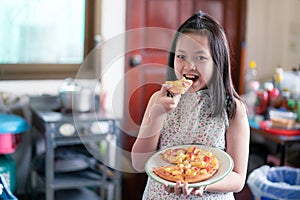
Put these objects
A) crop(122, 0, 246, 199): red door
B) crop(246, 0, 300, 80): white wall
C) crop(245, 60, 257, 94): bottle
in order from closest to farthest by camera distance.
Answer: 1. crop(122, 0, 246, 199): red door
2. crop(246, 0, 300, 80): white wall
3. crop(245, 60, 257, 94): bottle

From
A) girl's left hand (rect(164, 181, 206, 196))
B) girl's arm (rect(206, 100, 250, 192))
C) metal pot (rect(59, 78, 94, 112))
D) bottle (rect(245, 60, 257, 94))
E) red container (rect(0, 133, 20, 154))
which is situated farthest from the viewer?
bottle (rect(245, 60, 257, 94))

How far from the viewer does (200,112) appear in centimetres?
130

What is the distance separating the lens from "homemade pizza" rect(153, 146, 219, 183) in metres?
1.19

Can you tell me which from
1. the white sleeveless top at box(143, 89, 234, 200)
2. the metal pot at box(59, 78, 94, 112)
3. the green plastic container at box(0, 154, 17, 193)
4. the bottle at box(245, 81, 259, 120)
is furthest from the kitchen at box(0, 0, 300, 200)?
the white sleeveless top at box(143, 89, 234, 200)

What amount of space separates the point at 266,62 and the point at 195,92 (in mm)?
2486

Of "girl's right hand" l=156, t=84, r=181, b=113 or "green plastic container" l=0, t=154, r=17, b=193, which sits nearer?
"girl's right hand" l=156, t=84, r=181, b=113

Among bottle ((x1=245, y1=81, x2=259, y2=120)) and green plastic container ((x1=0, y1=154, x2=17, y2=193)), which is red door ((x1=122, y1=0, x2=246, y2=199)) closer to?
bottle ((x1=245, y1=81, x2=259, y2=120))

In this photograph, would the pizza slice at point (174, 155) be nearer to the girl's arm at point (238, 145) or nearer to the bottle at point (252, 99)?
the girl's arm at point (238, 145)

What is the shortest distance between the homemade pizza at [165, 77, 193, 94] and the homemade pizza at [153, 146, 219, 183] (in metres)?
0.19

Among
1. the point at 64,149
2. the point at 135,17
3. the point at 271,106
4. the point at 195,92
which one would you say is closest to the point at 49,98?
the point at 64,149

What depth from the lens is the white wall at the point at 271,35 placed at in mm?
3414

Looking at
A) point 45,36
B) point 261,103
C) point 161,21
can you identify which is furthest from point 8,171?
point 261,103

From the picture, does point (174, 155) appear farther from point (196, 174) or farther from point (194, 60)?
point (194, 60)

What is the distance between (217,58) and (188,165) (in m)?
0.29
